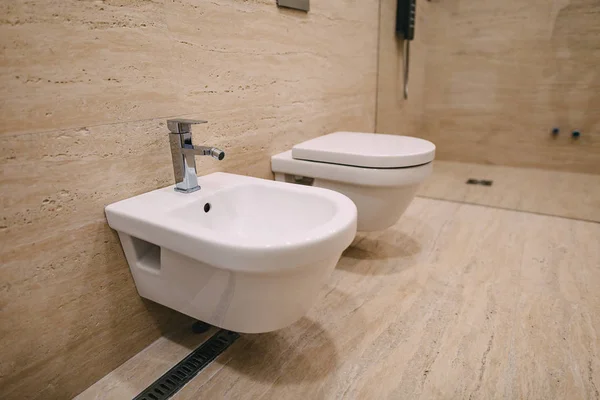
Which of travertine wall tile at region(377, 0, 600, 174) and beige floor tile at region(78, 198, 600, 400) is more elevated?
travertine wall tile at region(377, 0, 600, 174)

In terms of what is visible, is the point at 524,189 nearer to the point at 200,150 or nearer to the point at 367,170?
the point at 367,170

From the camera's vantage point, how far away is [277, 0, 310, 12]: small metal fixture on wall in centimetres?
124

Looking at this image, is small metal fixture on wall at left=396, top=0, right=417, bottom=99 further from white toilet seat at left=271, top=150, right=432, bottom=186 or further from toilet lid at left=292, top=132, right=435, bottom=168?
white toilet seat at left=271, top=150, right=432, bottom=186

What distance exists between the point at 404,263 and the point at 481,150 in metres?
1.67

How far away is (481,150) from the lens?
2646mm

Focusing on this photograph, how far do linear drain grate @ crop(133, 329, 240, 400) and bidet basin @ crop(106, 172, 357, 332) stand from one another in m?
0.18

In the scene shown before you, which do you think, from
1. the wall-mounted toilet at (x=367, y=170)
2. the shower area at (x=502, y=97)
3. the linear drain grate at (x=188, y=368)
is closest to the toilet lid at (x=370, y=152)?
the wall-mounted toilet at (x=367, y=170)

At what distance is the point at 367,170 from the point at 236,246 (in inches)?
24.3

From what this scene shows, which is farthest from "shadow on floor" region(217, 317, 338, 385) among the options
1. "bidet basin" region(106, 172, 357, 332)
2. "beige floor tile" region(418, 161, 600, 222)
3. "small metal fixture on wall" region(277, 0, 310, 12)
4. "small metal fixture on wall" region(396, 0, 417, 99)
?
"small metal fixture on wall" region(396, 0, 417, 99)

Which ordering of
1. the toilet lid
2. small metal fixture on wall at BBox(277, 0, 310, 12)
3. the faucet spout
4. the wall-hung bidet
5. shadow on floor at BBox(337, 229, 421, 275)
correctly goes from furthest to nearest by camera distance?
shadow on floor at BBox(337, 229, 421, 275) → small metal fixture on wall at BBox(277, 0, 310, 12) → the toilet lid → the faucet spout → the wall-hung bidet

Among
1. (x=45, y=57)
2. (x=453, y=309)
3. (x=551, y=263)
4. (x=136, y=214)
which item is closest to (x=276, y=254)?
(x=136, y=214)

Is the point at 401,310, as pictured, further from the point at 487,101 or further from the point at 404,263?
the point at 487,101

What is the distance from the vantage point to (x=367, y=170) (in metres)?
1.13

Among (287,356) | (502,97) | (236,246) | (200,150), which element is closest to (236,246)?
(236,246)
